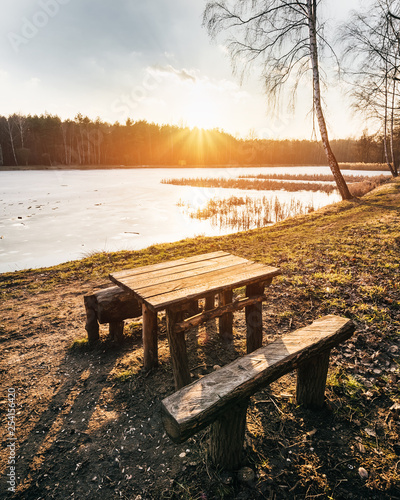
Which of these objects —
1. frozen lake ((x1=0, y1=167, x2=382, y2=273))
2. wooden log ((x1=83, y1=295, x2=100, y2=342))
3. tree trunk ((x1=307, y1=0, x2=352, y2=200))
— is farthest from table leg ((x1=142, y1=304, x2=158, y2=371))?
tree trunk ((x1=307, y1=0, x2=352, y2=200))

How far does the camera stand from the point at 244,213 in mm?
15438

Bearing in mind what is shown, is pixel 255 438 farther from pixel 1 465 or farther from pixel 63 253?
pixel 63 253

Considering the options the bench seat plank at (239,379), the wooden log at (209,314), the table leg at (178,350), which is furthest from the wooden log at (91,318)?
the bench seat plank at (239,379)

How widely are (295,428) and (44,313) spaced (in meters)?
4.36

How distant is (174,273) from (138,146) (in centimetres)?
7603

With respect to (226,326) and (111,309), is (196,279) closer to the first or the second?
(226,326)

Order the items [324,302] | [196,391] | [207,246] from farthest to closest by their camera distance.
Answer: [207,246], [324,302], [196,391]

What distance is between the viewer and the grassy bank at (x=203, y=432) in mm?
2062

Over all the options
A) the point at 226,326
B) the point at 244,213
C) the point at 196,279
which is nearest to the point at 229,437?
the point at 196,279

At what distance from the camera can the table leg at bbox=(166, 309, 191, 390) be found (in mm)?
2654

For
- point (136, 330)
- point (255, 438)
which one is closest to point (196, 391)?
point (255, 438)

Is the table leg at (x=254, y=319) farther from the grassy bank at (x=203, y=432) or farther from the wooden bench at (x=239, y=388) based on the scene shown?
the wooden bench at (x=239, y=388)

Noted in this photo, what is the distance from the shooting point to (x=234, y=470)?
2104 millimetres

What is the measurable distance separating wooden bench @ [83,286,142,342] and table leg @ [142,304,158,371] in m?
0.52
